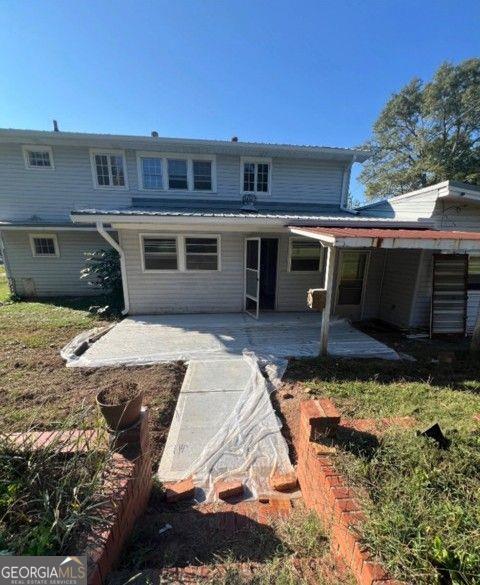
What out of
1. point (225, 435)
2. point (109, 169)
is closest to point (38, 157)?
point (109, 169)

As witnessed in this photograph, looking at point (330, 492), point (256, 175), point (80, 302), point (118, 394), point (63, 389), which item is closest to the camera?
point (330, 492)

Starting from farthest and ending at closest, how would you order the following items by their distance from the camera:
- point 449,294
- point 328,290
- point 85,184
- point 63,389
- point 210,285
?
point 85,184 → point 210,285 → point 449,294 → point 328,290 → point 63,389

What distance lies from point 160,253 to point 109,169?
458 centimetres

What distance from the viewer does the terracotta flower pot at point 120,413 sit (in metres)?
1.88

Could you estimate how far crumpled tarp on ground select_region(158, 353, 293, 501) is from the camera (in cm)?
258

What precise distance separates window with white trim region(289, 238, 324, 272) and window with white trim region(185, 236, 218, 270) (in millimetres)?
2206

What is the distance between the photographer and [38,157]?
9172 millimetres

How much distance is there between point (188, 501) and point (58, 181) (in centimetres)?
1090

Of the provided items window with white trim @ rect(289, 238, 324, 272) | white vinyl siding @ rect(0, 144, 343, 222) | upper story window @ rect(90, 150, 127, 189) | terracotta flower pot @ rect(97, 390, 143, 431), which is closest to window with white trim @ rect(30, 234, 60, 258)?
white vinyl siding @ rect(0, 144, 343, 222)

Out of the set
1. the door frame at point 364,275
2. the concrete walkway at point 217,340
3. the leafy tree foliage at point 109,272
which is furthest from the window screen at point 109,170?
the door frame at point 364,275

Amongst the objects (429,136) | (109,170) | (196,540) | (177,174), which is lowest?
(196,540)

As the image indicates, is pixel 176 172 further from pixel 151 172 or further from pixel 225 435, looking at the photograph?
pixel 225 435

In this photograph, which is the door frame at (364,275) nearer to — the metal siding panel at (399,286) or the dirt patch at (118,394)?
the metal siding panel at (399,286)

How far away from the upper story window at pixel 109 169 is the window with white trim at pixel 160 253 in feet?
12.1
